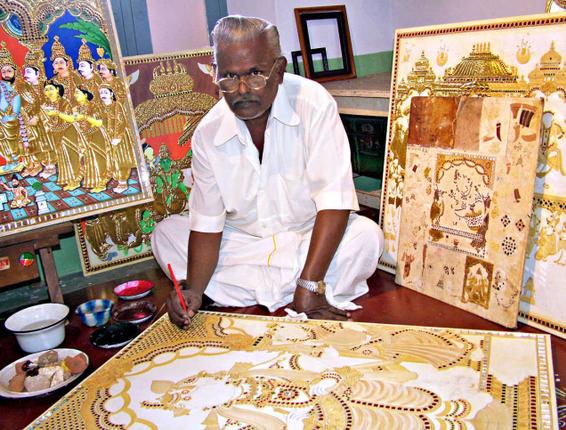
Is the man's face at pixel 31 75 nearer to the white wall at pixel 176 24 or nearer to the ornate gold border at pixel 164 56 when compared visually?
the ornate gold border at pixel 164 56

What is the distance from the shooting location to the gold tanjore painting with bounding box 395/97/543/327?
1.90 metres

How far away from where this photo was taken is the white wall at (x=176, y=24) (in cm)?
317

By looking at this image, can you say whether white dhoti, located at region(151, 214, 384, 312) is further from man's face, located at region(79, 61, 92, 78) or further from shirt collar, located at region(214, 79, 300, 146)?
man's face, located at region(79, 61, 92, 78)

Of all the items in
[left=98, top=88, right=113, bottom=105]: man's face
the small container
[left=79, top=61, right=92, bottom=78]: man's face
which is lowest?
the small container

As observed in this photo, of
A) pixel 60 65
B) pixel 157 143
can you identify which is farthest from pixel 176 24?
pixel 60 65

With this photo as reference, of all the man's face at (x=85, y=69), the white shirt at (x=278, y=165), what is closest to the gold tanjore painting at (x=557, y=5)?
the white shirt at (x=278, y=165)

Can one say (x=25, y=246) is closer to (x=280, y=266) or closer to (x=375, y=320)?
(x=280, y=266)

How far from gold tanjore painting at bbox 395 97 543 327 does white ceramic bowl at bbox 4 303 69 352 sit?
4.65ft

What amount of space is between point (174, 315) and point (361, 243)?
0.80 meters

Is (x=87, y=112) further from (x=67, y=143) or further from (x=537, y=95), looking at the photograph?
(x=537, y=95)

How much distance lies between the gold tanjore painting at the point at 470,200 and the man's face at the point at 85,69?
4.49ft

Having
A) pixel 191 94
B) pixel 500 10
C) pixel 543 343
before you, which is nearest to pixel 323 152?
pixel 543 343

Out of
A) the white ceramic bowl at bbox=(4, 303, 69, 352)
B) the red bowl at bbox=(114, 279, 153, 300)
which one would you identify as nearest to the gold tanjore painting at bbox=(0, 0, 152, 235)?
the white ceramic bowl at bbox=(4, 303, 69, 352)

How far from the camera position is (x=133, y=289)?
2.63 m
